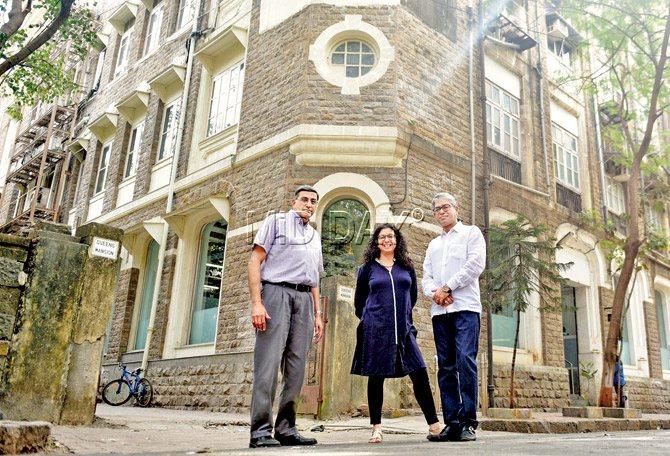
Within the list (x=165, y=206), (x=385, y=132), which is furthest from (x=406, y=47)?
(x=165, y=206)

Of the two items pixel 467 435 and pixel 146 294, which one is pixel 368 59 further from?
pixel 467 435

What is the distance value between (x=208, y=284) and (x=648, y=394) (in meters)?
12.3

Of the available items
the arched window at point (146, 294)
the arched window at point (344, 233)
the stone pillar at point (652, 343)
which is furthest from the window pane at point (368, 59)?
the stone pillar at point (652, 343)

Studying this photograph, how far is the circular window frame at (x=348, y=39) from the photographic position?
1125 centimetres

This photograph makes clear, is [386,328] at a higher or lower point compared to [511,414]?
higher

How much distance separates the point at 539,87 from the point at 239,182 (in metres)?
8.38

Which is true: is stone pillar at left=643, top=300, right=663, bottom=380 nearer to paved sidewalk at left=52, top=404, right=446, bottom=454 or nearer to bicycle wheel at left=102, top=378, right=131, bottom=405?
paved sidewalk at left=52, top=404, right=446, bottom=454

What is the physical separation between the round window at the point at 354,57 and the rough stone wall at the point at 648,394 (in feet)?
34.7

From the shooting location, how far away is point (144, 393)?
39.7ft

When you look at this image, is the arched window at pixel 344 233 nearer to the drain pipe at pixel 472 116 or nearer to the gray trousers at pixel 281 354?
the drain pipe at pixel 472 116

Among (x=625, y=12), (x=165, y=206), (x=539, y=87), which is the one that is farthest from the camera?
(x=539, y=87)

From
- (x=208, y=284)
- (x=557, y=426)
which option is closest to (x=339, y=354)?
(x=557, y=426)

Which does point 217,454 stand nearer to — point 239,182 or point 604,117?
point 239,182

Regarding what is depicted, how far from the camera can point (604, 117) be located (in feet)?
59.2
